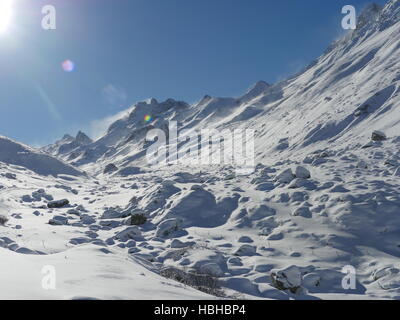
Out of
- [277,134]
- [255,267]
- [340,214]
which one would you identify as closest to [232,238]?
[255,267]

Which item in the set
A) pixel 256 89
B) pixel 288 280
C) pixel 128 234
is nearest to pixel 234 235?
pixel 128 234

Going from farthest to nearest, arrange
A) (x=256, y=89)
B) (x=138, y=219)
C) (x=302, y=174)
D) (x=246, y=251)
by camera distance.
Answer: (x=256, y=89) < (x=302, y=174) < (x=138, y=219) < (x=246, y=251)

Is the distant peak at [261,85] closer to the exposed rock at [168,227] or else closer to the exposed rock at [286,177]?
the exposed rock at [286,177]

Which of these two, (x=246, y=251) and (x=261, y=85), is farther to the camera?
(x=261, y=85)

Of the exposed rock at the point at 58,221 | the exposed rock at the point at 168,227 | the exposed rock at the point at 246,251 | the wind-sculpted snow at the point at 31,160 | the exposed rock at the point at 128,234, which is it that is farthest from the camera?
the wind-sculpted snow at the point at 31,160

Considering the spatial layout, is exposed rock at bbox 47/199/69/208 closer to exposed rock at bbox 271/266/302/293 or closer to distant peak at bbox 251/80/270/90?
exposed rock at bbox 271/266/302/293

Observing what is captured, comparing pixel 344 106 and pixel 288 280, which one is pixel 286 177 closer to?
pixel 288 280

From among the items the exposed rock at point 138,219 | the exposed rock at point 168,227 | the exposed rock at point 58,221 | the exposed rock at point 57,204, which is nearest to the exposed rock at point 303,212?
the exposed rock at point 168,227

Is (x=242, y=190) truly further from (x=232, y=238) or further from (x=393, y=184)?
(x=393, y=184)

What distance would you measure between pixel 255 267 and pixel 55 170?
4520 centimetres

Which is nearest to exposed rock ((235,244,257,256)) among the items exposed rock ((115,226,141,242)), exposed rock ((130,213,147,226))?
exposed rock ((115,226,141,242))

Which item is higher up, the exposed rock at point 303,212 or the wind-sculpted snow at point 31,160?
the wind-sculpted snow at point 31,160

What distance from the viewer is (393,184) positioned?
16.8 meters

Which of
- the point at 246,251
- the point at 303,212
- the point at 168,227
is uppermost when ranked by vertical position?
the point at 303,212
